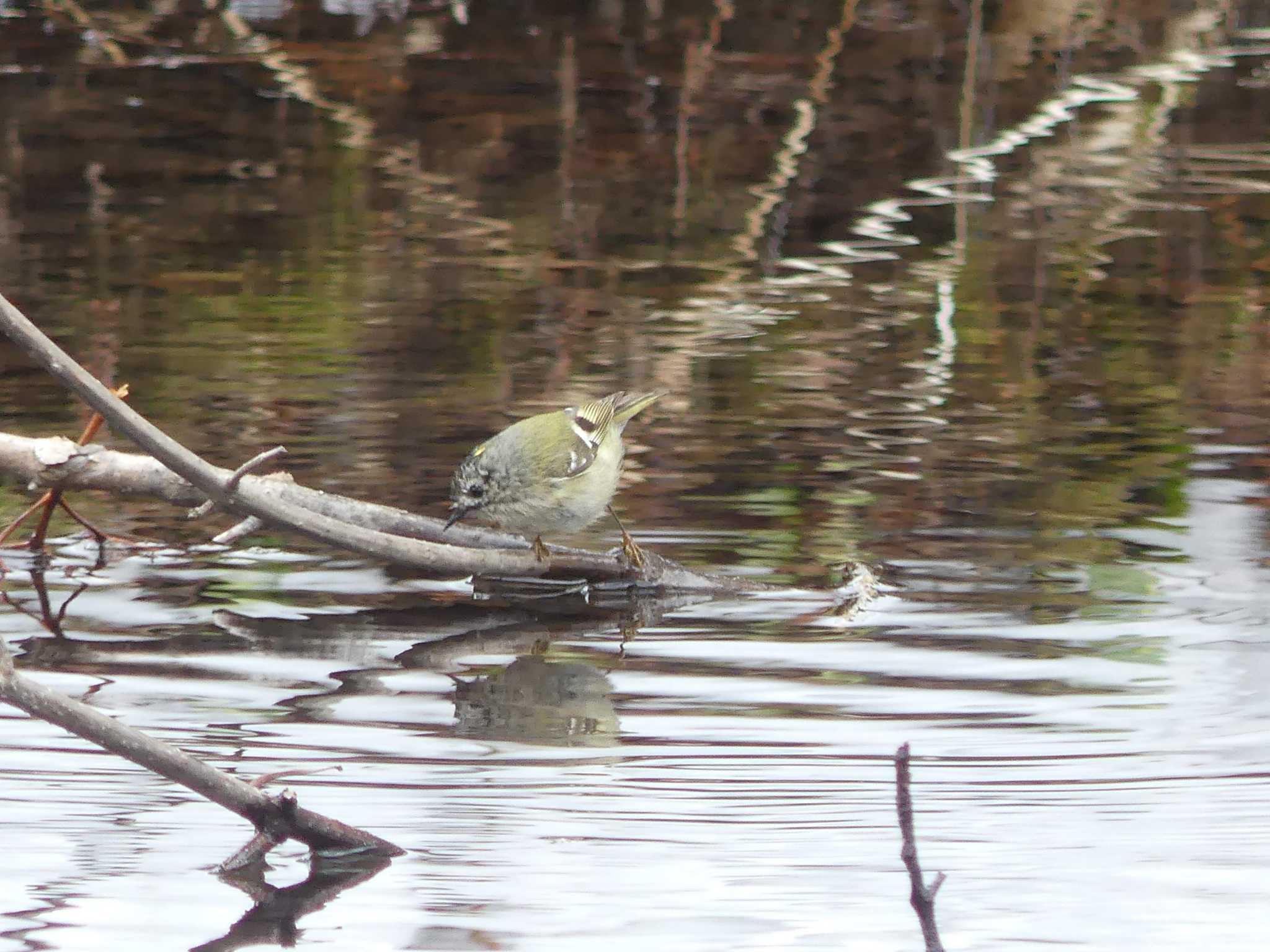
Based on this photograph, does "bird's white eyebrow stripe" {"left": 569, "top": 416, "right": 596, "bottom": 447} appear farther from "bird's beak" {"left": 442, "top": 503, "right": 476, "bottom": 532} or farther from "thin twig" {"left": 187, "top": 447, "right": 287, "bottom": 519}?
"thin twig" {"left": 187, "top": 447, "right": 287, "bottom": 519}

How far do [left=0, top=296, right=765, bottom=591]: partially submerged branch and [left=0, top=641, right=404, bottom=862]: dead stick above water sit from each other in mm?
1133

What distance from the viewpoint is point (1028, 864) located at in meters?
3.55

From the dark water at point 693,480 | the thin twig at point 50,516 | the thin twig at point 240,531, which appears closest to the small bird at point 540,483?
the dark water at point 693,480

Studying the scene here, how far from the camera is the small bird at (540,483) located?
545 cm

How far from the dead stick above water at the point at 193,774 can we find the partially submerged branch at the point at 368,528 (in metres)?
1.13

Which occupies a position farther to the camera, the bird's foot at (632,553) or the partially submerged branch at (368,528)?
the bird's foot at (632,553)

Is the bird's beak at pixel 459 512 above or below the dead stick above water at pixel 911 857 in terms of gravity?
below

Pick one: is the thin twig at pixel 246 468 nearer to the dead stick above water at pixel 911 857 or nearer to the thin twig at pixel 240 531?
the thin twig at pixel 240 531

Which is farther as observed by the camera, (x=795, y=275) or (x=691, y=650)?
(x=795, y=275)

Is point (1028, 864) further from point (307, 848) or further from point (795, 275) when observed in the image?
point (795, 275)

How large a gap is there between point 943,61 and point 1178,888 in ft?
33.6

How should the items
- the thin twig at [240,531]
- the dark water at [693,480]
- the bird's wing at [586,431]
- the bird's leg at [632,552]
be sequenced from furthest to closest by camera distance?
the bird's wing at [586,431]
the bird's leg at [632,552]
the thin twig at [240,531]
the dark water at [693,480]

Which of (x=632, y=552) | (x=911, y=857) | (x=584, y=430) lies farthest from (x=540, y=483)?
(x=911, y=857)

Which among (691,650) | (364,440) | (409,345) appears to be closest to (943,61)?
(409,345)
